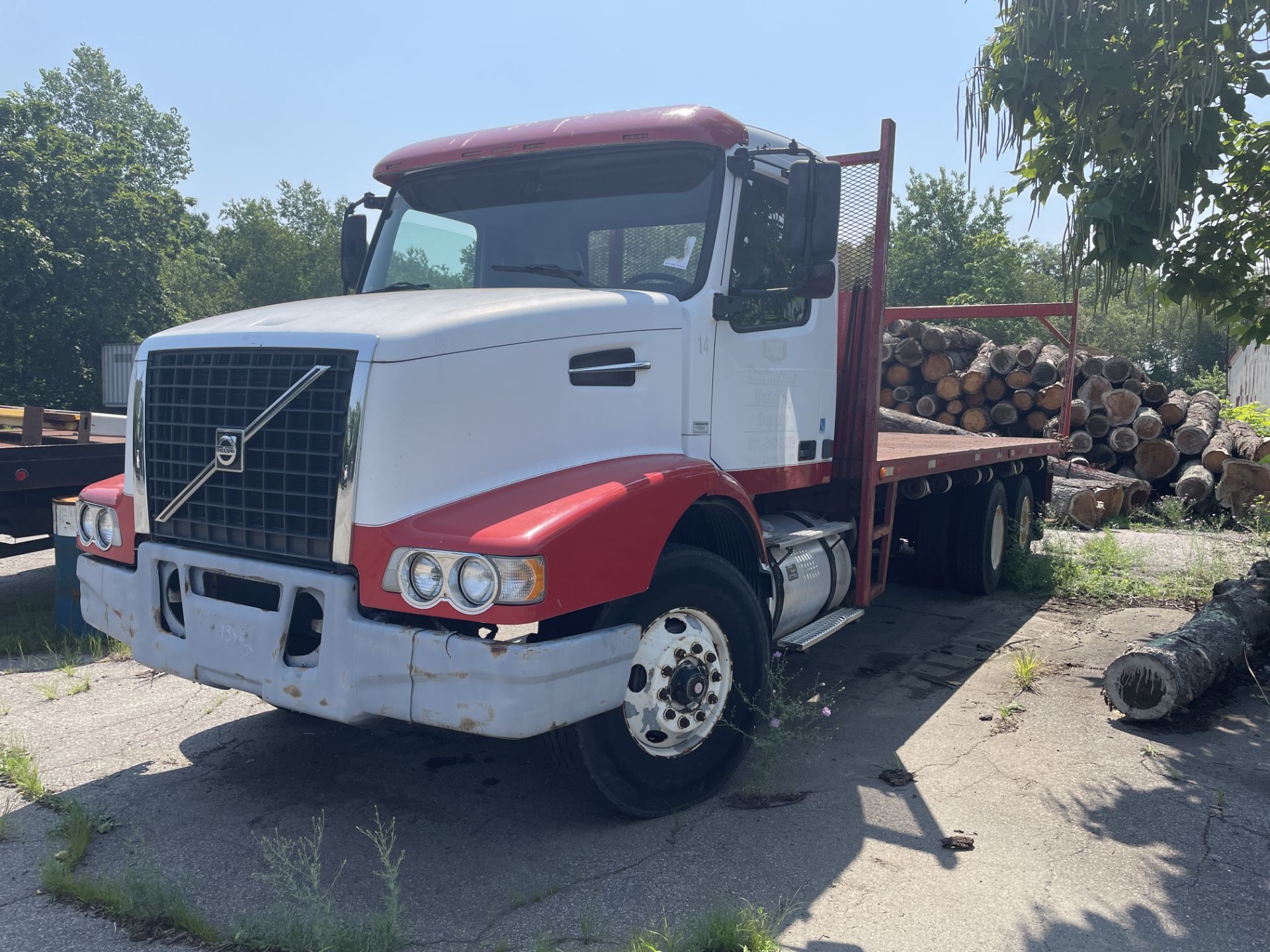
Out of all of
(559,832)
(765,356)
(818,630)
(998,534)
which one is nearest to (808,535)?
(818,630)

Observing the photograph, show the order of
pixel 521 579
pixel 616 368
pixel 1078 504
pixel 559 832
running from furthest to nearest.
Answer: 1. pixel 1078 504
2. pixel 616 368
3. pixel 559 832
4. pixel 521 579

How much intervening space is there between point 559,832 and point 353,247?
3.40 meters

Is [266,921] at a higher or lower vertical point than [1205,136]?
lower

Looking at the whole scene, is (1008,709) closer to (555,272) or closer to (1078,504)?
(555,272)

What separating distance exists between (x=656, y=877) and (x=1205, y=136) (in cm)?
496

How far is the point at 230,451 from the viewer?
359 centimetres

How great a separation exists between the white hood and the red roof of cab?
725mm

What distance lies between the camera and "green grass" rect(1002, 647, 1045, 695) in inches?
224

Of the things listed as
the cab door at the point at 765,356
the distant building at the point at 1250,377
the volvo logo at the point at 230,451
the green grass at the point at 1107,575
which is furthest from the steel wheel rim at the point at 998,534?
the distant building at the point at 1250,377

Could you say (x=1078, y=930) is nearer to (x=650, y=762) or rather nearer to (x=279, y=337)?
(x=650, y=762)

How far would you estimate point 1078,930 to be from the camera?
9.95ft

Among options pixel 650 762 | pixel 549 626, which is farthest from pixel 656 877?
pixel 549 626

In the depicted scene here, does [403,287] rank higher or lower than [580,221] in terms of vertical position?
lower

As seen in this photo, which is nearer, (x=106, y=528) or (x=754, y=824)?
(x=754, y=824)
